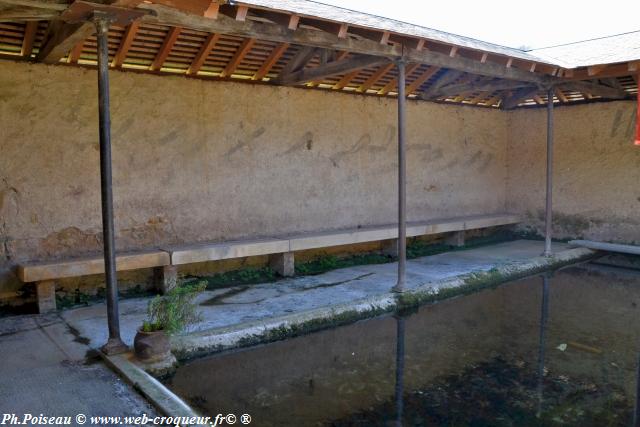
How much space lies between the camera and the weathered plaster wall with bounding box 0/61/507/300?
19.1 ft

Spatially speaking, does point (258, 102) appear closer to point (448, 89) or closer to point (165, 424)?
point (448, 89)

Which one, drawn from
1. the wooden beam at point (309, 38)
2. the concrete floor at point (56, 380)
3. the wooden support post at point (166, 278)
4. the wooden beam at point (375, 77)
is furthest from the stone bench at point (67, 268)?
the wooden beam at point (375, 77)

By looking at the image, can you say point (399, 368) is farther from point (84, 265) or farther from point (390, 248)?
point (390, 248)

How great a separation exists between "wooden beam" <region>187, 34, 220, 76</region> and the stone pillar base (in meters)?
4.04

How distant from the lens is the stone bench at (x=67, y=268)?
543 centimetres

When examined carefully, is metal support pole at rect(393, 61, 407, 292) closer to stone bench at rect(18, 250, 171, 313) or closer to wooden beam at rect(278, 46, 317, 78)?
wooden beam at rect(278, 46, 317, 78)

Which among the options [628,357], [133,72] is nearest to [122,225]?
[133,72]

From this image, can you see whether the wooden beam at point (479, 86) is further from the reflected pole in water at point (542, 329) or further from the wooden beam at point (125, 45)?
the wooden beam at point (125, 45)

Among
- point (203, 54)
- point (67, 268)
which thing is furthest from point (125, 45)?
point (67, 268)

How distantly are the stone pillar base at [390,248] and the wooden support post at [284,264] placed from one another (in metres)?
1.96

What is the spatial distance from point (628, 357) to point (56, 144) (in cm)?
624

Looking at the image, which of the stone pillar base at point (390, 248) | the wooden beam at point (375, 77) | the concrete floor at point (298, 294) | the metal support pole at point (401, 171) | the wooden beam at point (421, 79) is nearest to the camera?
the concrete floor at point (298, 294)

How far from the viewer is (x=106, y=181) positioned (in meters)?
4.29

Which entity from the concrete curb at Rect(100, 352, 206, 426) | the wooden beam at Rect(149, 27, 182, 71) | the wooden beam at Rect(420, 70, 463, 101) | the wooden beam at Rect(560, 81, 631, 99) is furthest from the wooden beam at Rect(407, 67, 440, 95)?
the concrete curb at Rect(100, 352, 206, 426)
